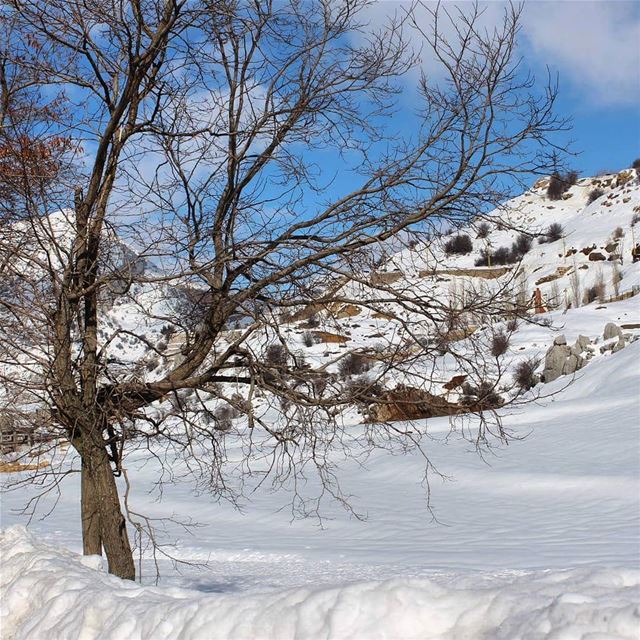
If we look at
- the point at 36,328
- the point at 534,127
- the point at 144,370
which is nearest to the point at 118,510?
the point at 144,370

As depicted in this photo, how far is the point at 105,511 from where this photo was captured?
6.06m

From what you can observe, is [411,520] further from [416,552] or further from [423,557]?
[423,557]

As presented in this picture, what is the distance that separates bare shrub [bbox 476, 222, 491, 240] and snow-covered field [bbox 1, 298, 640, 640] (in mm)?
1935

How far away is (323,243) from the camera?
6.21 meters

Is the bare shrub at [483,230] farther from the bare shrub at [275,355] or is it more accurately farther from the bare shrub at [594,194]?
the bare shrub at [594,194]

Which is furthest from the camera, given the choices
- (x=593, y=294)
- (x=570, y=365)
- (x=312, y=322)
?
(x=593, y=294)

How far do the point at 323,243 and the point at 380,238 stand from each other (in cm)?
51

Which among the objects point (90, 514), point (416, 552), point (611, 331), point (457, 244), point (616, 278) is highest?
point (616, 278)

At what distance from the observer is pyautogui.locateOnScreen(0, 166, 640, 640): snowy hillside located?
246 cm

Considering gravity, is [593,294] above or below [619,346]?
above

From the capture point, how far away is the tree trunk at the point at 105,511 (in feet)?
19.7

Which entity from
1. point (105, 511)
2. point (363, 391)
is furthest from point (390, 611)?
point (105, 511)

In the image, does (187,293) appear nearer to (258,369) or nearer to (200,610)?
(258,369)

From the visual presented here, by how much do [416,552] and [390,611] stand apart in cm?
905
